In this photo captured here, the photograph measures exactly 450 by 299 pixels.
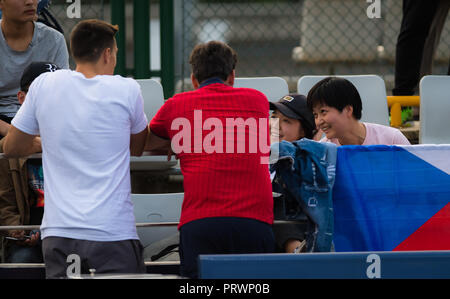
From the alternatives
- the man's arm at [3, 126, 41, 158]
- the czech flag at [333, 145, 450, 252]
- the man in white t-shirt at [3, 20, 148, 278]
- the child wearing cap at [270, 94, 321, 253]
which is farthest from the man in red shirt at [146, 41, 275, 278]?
the child wearing cap at [270, 94, 321, 253]

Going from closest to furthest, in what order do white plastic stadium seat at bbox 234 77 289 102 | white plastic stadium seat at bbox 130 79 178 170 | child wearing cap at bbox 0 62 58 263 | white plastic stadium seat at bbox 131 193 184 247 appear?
1. child wearing cap at bbox 0 62 58 263
2. white plastic stadium seat at bbox 131 193 184 247
3. white plastic stadium seat at bbox 130 79 178 170
4. white plastic stadium seat at bbox 234 77 289 102

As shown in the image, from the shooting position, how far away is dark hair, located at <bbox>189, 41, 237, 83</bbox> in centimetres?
266

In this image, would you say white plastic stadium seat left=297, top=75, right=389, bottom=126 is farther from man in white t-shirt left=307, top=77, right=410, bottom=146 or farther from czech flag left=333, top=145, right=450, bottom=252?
czech flag left=333, top=145, right=450, bottom=252

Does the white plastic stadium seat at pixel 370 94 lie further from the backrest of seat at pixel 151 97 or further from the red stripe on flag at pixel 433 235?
the red stripe on flag at pixel 433 235

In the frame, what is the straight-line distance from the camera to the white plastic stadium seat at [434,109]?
15.3ft

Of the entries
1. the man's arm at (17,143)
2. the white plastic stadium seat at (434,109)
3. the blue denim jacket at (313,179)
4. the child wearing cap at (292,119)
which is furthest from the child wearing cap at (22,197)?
the white plastic stadium seat at (434,109)

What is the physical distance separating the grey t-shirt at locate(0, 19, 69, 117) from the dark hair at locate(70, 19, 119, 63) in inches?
47.8

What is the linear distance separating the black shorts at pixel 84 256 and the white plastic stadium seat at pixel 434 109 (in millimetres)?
2840

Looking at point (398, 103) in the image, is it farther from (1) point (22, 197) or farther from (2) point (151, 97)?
(1) point (22, 197)

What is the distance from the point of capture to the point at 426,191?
267 cm

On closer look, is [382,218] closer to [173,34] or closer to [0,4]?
[0,4]

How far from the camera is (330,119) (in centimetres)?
328

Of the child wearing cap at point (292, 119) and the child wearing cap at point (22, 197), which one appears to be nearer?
the child wearing cap at point (22, 197)

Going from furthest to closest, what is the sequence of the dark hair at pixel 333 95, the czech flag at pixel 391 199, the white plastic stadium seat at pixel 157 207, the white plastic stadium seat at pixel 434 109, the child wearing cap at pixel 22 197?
the white plastic stadium seat at pixel 434 109 → the white plastic stadium seat at pixel 157 207 → the dark hair at pixel 333 95 → the child wearing cap at pixel 22 197 → the czech flag at pixel 391 199
